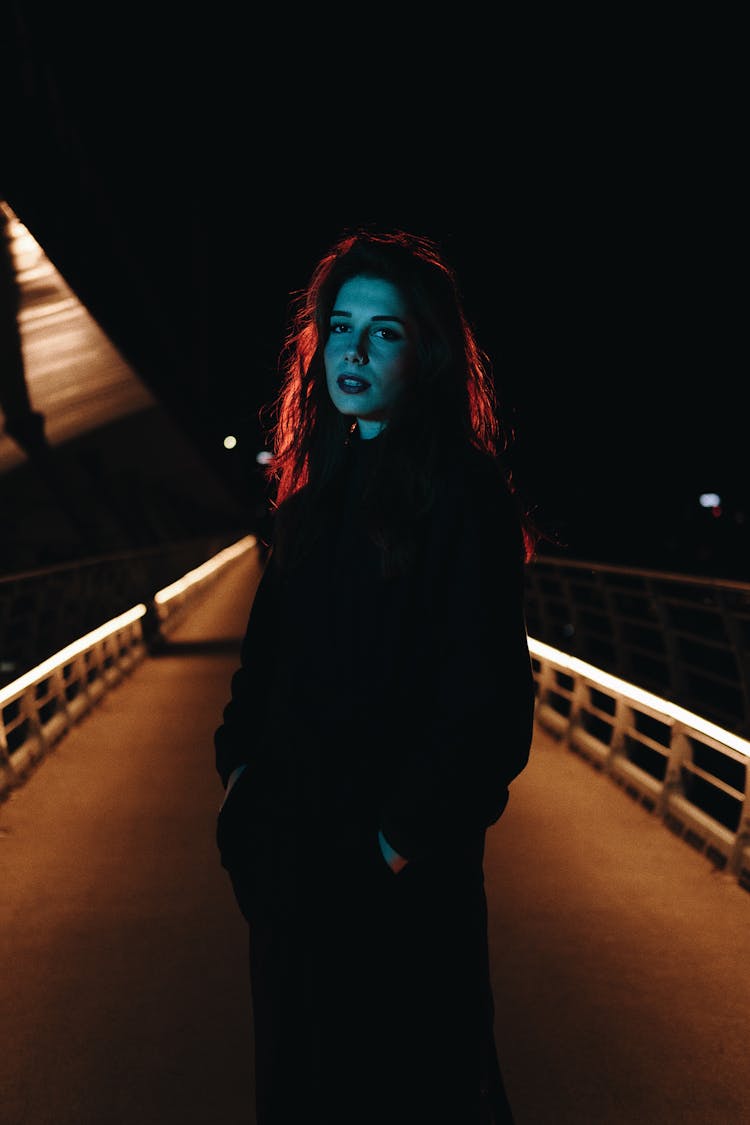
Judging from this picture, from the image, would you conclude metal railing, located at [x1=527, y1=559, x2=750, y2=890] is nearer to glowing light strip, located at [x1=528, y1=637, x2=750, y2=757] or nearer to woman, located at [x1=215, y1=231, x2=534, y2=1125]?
glowing light strip, located at [x1=528, y1=637, x2=750, y2=757]

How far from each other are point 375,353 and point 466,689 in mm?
655

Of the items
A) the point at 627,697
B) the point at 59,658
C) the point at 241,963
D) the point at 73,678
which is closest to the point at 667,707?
the point at 627,697

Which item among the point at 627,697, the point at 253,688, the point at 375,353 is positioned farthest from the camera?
the point at 627,697

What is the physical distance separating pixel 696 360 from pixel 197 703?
200 ft

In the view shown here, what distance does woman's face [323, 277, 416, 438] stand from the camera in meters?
2.10

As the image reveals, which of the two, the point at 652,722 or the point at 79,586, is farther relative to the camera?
the point at 652,722

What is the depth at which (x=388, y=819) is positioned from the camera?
1.85 m

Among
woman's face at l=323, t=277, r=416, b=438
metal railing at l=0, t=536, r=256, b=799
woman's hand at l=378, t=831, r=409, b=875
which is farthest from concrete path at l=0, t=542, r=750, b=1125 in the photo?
woman's face at l=323, t=277, r=416, b=438

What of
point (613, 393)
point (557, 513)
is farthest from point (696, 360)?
point (557, 513)

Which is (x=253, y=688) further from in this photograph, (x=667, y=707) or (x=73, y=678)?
(x=73, y=678)

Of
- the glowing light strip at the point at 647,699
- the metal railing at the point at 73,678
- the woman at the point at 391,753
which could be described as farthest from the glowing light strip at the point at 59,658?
the woman at the point at 391,753

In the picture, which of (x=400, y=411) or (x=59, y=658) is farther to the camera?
(x=59, y=658)

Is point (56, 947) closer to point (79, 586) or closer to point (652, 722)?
point (79, 586)

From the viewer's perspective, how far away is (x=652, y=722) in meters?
25.9
